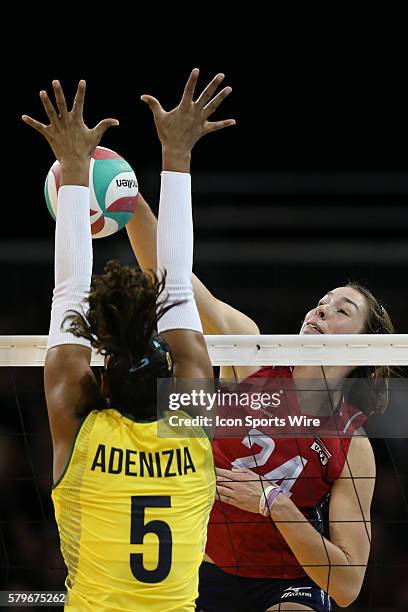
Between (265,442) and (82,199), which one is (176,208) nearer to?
(82,199)

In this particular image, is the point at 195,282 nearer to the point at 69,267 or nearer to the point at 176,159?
the point at 176,159

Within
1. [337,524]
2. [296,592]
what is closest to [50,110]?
[337,524]

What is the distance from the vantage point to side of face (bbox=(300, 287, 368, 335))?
11.7ft

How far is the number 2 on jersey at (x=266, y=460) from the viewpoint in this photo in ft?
11.0

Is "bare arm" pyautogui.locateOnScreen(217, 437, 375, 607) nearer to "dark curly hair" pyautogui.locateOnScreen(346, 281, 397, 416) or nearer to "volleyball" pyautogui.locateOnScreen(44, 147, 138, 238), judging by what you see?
"dark curly hair" pyautogui.locateOnScreen(346, 281, 397, 416)

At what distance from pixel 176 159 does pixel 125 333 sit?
1.64ft

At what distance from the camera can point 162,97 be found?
8.98 meters

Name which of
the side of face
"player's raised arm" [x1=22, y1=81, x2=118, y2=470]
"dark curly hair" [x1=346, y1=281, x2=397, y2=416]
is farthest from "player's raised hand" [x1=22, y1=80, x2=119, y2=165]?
"dark curly hair" [x1=346, y1=281, x2=397, y2=416]

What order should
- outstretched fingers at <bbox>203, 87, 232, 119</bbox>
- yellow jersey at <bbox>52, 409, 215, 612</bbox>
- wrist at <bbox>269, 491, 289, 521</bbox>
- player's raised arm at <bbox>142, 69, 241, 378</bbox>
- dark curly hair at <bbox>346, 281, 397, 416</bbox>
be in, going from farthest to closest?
1. dark curly hair at <bbox>346, 281, 397, 416</bbox>
2. wrist at <bbox>269, 491, 289, 521</bbox>
3. outstretched fingers at <bbox>203, 87, 232, 119</bbox>
4. player's raised arm at <bbox>142, 69, 241, 378</bbox>
5. yellow jersey at <bbox>52, 409, 215, 612</bbox>

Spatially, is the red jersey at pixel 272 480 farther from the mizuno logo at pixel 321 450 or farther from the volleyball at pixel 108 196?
the volleyball at pixel 108 196

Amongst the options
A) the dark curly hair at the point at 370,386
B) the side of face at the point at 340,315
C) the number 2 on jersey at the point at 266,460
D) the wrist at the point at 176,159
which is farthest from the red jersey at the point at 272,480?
the wrist at the point at 176,159

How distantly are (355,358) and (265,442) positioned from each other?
48cm

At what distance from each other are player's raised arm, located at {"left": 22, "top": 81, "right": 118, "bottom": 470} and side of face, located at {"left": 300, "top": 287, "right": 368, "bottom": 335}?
1.48 metres

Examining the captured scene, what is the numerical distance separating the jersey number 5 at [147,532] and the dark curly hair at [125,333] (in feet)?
0.59
